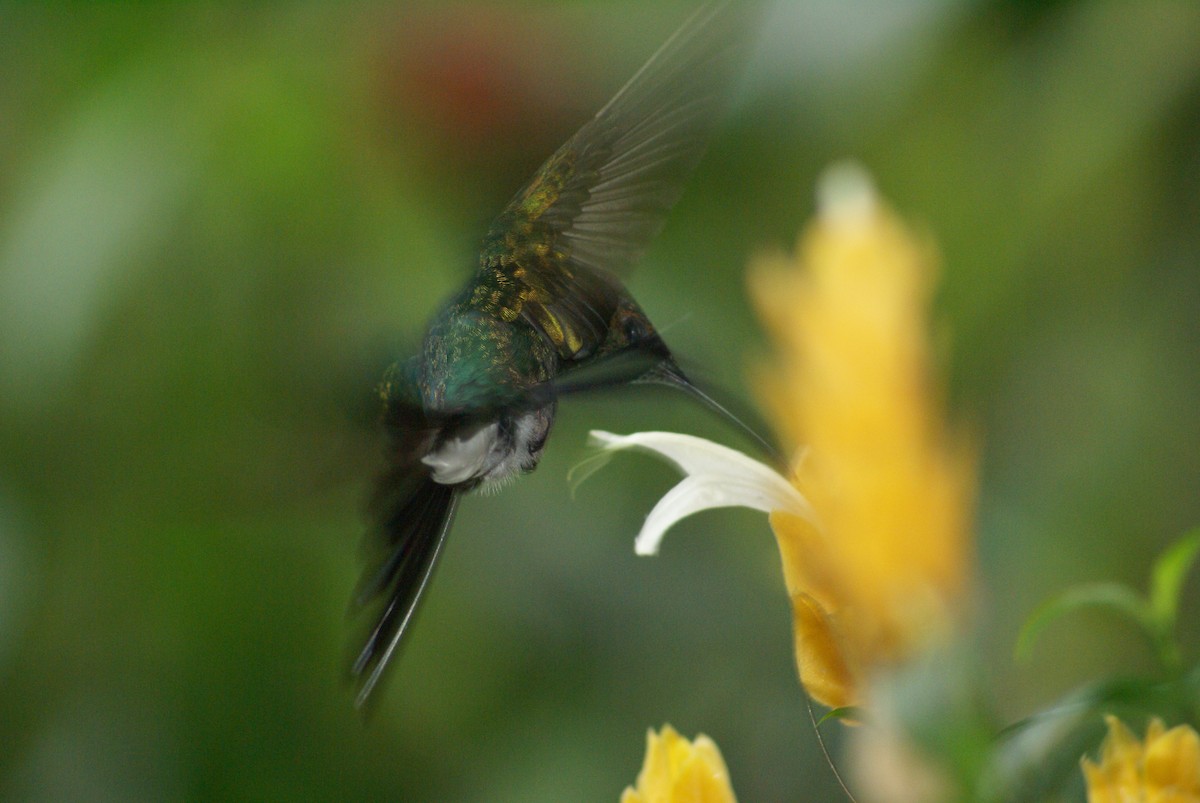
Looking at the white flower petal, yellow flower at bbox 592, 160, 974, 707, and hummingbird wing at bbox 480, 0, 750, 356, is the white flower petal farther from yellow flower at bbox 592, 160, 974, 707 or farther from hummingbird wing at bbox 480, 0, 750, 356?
hummingbird wing at bbox 480, 0, 750, 356

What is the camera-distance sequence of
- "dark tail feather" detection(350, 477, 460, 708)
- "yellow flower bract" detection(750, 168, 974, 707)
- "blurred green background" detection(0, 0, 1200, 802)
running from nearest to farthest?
1. "yellow flower bract" detection(750, 168, 974, 707)
2. "dark tail feather" detection(350, 477, 460, 708)
3. "blurred green background" detection(0, 0, 1200, 802)

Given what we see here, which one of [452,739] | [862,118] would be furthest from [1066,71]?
[452,739]

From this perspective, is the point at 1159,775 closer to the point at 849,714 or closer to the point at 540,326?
the point at 849,714

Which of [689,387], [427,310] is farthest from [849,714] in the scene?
[427,310]

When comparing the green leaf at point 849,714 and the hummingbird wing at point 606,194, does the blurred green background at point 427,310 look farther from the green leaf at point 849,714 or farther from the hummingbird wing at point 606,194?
the green leaf at point 849,714

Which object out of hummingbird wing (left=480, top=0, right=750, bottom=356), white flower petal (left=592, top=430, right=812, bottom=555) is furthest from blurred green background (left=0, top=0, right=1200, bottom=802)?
white flower petal (left=592, top=430, right=812, bottom=555)

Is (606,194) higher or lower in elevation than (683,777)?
higher

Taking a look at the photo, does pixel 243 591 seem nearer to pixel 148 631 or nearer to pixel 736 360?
pixel 148 631

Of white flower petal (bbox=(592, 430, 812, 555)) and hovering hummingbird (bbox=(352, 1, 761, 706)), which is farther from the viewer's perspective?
hovering hummingbird (bbox=(352, 1, 761, 706))
